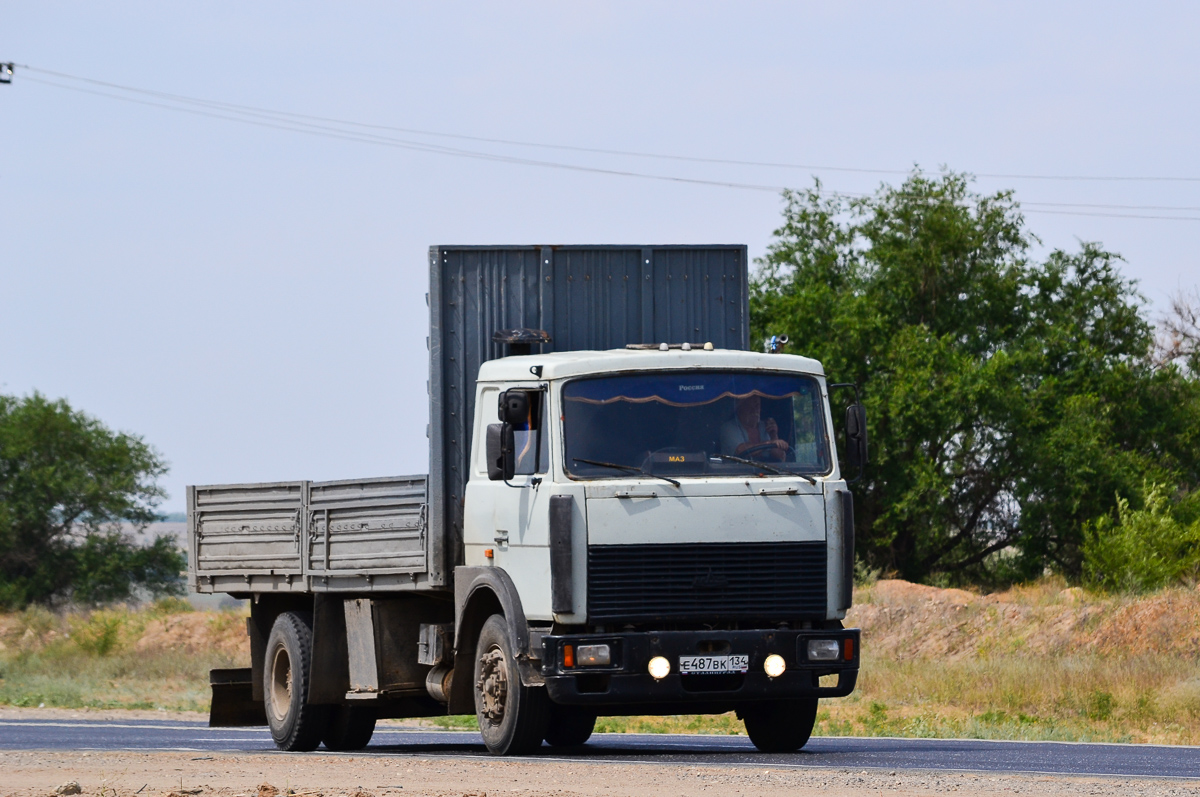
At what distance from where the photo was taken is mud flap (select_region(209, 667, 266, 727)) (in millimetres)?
17172

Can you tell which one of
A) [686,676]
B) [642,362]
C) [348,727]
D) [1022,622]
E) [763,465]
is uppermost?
[642,362]

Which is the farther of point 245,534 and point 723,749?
point 245,534

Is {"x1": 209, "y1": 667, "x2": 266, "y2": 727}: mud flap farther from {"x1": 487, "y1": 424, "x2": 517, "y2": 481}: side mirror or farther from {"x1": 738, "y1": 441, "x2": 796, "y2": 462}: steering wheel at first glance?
{"x1": 738, "y1": 441, "x2": 796, "y2": 462}: steering wheel

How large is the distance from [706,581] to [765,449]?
1.07 metres

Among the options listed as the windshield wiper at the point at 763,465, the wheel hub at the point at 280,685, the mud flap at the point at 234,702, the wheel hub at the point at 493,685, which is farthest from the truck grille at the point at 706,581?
the mud flap at the point at 234,702

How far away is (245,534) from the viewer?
16.2 metres

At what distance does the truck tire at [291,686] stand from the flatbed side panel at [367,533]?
788 mm

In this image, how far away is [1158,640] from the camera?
2800cm

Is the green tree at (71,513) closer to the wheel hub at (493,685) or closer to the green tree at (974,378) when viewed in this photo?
the green tree at (974,378)

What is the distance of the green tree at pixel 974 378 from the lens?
40688mm

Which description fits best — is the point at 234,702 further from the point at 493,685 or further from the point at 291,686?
→ the point at 493,685

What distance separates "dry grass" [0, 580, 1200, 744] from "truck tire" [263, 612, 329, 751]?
18.7 ft

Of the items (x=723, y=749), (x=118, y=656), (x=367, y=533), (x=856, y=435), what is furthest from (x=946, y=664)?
(x=118, y=656)

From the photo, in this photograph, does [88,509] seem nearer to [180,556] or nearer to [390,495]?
[180,556]
